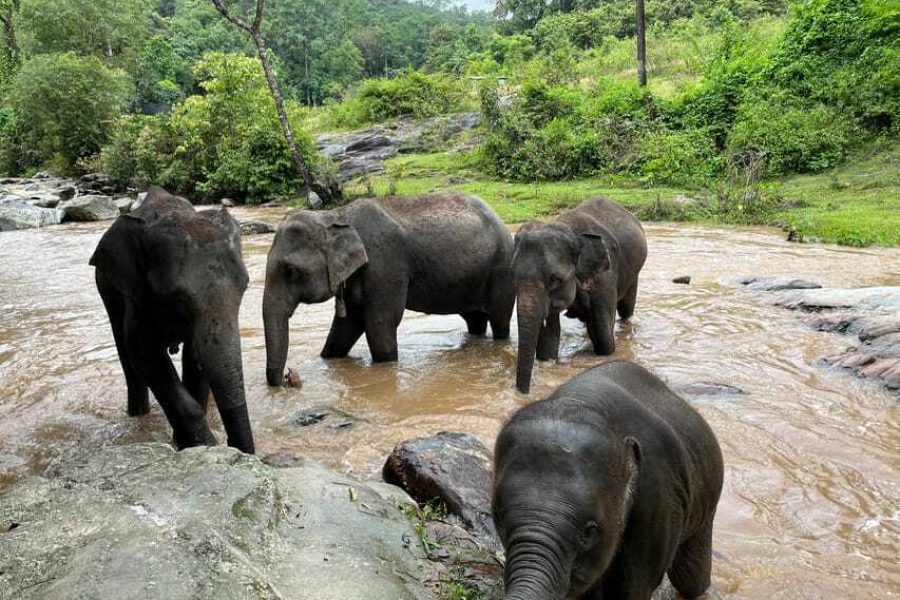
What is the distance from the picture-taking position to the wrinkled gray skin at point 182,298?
4.56 metres

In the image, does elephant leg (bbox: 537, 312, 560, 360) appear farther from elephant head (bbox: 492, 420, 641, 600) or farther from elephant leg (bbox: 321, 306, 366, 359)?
elephant head (bbox: 492, 420, 641, 600)

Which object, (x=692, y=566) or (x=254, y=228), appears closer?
(x=692, y=566)

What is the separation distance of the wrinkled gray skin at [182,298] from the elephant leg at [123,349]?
360mm

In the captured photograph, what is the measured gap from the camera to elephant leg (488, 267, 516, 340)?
843cm

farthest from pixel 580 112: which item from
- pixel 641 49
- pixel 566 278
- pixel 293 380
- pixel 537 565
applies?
pixel 537 565

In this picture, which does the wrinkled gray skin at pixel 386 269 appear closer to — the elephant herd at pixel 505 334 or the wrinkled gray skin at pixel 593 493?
the elephant herd at pixel 505 334

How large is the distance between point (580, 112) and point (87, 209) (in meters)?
17.0

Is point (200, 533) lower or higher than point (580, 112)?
lower

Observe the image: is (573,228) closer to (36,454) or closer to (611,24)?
(36,454)

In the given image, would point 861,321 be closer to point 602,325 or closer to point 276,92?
point 602,325

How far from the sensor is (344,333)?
7.82 meters

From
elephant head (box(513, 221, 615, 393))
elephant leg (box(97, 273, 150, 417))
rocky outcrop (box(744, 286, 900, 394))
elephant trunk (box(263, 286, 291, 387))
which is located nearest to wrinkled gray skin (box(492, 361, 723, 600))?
elephant head (box(513, 221, 615, 393))

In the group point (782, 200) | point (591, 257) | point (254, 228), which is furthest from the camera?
point (254, 228)

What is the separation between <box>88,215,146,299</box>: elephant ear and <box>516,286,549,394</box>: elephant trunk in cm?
300
